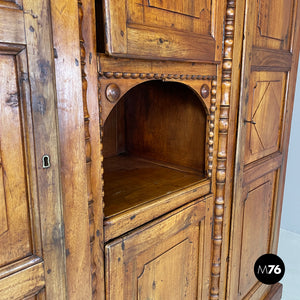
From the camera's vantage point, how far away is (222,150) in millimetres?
1354

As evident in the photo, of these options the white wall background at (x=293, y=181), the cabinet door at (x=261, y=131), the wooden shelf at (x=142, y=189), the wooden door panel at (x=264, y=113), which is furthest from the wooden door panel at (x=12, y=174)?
the white wall background at (x=293, y=181)

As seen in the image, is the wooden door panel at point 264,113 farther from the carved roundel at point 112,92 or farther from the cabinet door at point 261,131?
the carved roundel at point 112,92

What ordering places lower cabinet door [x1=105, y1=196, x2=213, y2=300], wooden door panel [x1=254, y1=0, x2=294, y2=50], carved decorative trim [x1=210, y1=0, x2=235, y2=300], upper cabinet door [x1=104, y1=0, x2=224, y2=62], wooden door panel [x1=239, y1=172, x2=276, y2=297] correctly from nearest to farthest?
upper cabinet door [x1=104, y1=0, x2=224, y2=62], lower cabinet door [x1=105, y1=196, x2=213, y2=300], carved decorative trim [x1=210, y1=0, x2=235, y2=300], wooden door panel [x1=254, y1=0, x2=294, y2=50], wooden door panel [x1=239, y1=172, x2=276, y2=297]

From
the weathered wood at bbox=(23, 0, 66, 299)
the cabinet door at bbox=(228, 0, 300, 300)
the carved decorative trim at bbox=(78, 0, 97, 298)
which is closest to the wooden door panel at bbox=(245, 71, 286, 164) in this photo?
the cabinet door at bbox=(228, 0, 300, 300)

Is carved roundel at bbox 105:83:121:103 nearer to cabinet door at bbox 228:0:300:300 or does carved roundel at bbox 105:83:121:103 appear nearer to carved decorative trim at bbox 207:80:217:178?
carved decorative trim at bbox 207:80:217:178

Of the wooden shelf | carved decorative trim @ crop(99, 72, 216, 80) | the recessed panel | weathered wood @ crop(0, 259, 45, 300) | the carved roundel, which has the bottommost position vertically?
weathered wood @ crop(0, 259, 45, 300)

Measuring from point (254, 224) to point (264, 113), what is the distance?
64 centimetres

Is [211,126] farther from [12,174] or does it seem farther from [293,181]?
[293,181]

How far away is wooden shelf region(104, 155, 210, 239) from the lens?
3.23 feet

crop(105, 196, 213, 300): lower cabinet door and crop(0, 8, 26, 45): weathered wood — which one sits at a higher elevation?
crop(0, 8, 26, 45): weathered wood

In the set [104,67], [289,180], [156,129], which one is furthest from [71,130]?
[289,180]

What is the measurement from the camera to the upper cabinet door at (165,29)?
816 mm

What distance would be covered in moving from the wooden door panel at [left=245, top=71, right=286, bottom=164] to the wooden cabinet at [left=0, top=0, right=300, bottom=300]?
1 centimetres

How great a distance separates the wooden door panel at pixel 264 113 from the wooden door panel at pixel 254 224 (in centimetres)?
18
